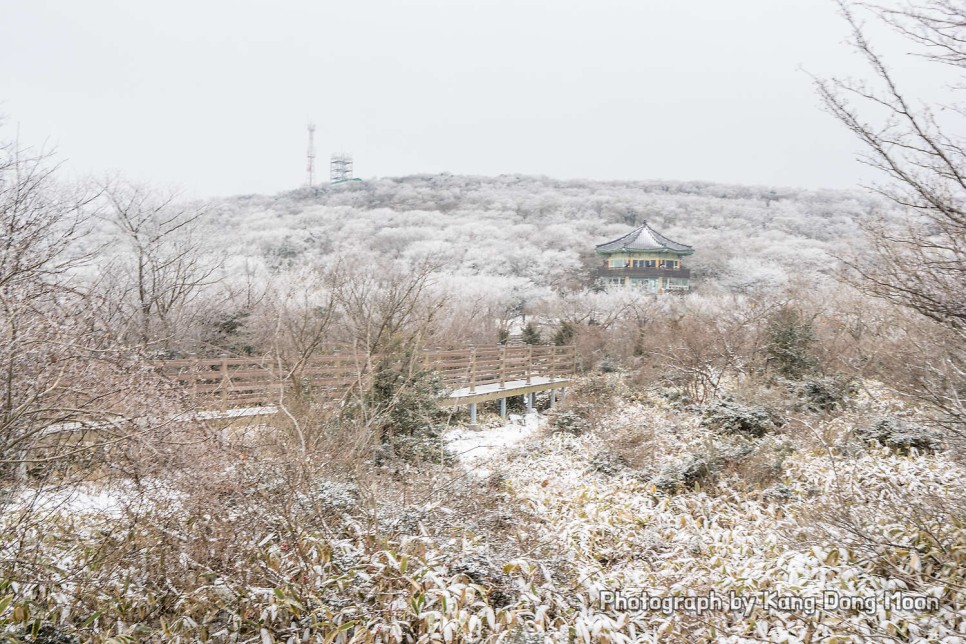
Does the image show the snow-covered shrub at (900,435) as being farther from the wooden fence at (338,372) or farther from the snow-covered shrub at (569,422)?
the wooden fence at (338,372)

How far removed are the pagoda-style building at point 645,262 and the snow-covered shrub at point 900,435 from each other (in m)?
32.4

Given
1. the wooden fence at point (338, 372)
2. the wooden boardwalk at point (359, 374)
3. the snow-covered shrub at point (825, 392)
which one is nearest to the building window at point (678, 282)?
the wooden fence at point (338, 372)

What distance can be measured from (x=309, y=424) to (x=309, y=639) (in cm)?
266

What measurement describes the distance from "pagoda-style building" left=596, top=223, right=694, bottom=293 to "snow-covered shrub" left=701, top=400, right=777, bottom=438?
101 ft

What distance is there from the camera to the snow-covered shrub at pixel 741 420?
8.53m

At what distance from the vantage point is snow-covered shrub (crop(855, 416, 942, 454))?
653 cm

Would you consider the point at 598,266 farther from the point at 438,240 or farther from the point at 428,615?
the point at 428,615

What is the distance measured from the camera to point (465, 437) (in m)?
11.5

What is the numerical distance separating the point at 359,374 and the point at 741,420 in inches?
242

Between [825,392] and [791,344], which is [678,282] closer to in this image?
[791,344]

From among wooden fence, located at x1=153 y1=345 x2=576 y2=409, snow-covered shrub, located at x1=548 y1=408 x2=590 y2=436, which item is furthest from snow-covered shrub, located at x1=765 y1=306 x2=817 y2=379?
wooden fence, located at x1=153 y1=345 x2=576 y2=409

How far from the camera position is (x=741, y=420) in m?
8.60

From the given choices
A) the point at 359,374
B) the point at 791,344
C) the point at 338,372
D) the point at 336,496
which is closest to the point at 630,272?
the point at 791,344

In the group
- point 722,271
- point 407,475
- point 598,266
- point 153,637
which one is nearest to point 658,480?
point 407,475
